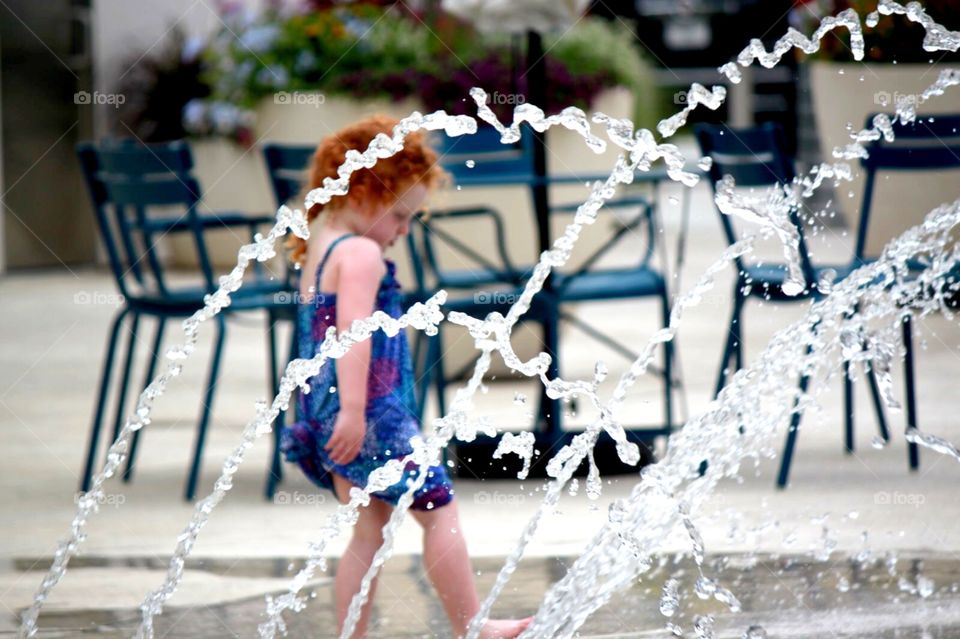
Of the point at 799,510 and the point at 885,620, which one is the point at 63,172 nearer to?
the point at 799,510

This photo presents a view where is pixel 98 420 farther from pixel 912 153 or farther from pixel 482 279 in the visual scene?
pixel 912 153

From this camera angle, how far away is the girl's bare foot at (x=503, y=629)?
2.77 metres

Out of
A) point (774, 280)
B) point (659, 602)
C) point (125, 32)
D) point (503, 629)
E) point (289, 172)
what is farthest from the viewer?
point (125, 32)

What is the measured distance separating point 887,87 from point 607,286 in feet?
12.5

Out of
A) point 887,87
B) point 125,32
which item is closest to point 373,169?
point 887,87

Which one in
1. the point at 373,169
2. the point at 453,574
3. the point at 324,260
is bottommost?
the point at 453,574

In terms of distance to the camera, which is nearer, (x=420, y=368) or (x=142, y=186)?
(x=142, y=186)

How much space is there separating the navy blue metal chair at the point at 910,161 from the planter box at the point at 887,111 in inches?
114

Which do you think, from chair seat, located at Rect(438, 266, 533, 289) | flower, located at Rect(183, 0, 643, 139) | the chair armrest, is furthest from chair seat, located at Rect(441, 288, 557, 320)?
flower, located at Rect(183, 0, 643, 139)

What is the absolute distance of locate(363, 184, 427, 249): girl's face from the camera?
3111 mm

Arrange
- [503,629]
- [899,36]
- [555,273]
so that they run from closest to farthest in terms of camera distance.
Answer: [503,629] < [555,273] < [899,36]

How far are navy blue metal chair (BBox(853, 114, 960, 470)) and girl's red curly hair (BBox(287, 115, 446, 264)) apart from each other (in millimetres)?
1728

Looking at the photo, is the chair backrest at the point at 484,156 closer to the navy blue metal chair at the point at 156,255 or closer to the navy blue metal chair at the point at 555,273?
the navy blue metal chair at the point at 555,273

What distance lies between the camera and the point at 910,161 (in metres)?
4.78
